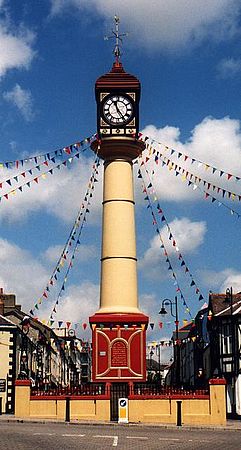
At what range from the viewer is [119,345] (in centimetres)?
3656

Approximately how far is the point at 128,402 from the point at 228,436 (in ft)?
27.3

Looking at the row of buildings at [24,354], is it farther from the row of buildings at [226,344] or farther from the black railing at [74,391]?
the row of buildings at [226,344]

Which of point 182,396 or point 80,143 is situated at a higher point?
point 80,143

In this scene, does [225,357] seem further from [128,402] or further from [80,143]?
[80,143]

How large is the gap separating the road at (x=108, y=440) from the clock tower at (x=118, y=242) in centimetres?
882

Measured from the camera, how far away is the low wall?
32250 millimetres

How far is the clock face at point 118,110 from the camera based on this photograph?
39.2 meters

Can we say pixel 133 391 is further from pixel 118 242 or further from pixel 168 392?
pixel 118 242

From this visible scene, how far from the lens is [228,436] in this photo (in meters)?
25.1

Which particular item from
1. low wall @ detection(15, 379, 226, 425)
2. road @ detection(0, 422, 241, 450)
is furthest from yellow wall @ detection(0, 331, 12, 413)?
road @ detection(0, 422, 241, 450)

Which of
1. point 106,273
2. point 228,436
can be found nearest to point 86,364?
point 106,273

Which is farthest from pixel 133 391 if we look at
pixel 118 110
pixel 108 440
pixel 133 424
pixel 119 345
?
pixel 118 110

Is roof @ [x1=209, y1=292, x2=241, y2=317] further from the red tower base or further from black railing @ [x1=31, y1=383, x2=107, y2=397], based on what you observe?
black railing @ [x1=31, y1=383, x2=107, y2=397]

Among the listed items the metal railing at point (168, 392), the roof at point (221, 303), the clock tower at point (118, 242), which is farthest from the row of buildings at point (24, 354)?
the roof at point (221, 303)
